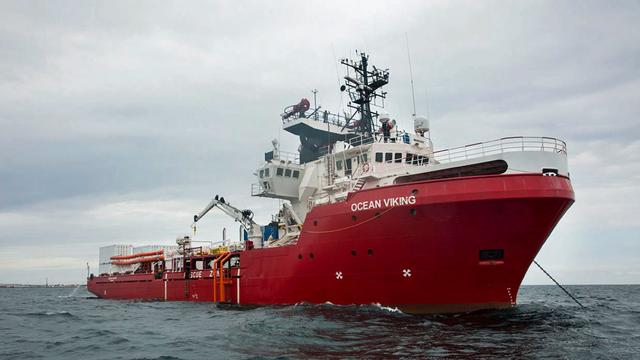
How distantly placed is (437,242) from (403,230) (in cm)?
125

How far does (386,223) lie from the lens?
60.1 feet

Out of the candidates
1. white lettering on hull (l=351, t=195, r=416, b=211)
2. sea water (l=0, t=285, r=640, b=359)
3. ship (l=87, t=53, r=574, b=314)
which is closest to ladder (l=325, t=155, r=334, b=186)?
ship (l=87, t=53, r=574, b=314)

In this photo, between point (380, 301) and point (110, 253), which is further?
point (110, 253)

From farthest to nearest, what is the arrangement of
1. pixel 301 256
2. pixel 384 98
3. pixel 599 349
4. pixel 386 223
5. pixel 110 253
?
pixel 110 253
pixel 384 98
pixel 301 256
pixel 386 223
pixel 599 349

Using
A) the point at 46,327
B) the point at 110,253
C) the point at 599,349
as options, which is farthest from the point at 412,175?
the point at 110,253

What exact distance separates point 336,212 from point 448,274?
4910 millimetres

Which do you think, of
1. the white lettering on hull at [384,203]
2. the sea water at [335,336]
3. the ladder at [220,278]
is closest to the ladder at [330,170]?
the white lettering on hull at [384,203]

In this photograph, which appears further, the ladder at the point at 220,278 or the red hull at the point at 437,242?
the ladder at the point at 220,278

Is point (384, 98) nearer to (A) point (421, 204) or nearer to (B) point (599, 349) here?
(A) point (421, 204)

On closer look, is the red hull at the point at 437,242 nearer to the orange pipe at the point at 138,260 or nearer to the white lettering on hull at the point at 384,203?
the white lettering on hull at the point at 384,203

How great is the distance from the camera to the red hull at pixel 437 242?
16.8 m

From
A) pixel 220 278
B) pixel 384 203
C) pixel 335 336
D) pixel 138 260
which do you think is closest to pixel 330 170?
pixel 384 203

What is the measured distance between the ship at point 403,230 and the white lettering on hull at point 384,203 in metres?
0.04

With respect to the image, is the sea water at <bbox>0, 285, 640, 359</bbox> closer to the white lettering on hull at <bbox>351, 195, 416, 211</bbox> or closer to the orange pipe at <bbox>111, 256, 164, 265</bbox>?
the white lettering on hull at <bbox>351, 195, 416, 211</bbox>
